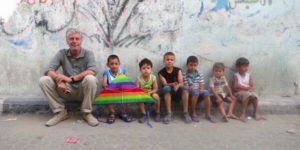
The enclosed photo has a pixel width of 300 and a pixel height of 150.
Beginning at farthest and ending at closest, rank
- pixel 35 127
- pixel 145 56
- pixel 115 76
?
pixel 145 56
pixel 115 76
pixel 35 127

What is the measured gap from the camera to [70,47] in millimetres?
5078

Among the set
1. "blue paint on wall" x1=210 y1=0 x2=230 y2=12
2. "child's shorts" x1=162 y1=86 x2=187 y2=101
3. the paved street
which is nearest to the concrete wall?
"blue paint on wall" x1=210 y1=0 x2=230 y2=12

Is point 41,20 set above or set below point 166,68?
above

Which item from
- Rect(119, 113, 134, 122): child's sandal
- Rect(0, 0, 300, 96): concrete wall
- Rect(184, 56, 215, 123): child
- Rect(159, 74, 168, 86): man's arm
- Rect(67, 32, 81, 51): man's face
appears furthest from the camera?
Rect(0, 0, 300, 96): concrete wall

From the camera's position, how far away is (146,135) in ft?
15.0

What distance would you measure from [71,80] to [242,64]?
250 cm

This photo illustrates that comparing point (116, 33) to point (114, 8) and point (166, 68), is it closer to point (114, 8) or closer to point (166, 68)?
point (114, 8)

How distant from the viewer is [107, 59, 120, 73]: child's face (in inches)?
206

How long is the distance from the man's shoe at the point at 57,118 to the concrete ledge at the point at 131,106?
1.00ft

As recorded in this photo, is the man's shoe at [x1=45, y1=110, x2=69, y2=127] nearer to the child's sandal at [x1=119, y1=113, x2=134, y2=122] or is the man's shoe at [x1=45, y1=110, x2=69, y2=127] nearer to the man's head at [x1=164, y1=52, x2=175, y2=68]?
the child's sandal at [x1=119, y1=113, x2=134, y2=122]

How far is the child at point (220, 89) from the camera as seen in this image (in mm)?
5406

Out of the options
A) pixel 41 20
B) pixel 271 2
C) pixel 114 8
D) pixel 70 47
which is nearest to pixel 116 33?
pixel 114 8

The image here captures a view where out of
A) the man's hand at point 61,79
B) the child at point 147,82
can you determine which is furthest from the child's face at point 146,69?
the man's hand at point 61,79

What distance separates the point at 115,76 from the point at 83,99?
0.56 m
